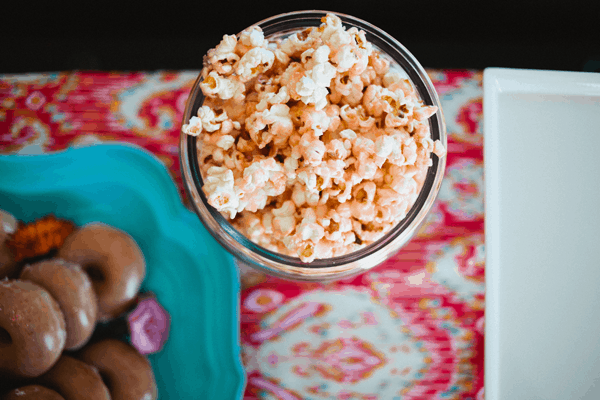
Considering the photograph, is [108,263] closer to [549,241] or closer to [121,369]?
[121,369]

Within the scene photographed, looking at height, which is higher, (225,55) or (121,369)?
(225,55)

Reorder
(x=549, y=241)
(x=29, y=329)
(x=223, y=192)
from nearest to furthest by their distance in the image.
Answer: (x=223, y=192)
(x=29, y=329)
(x=549, y=241)

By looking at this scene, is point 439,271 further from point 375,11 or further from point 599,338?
point 375,11

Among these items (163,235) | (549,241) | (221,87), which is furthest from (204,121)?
(549,241)

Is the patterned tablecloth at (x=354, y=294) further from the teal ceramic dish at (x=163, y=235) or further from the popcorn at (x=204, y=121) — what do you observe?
the popcorn at (x=204, y=121)

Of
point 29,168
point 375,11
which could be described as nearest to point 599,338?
point 375,11

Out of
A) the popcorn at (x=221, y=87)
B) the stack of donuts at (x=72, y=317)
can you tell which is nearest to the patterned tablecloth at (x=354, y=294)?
the stack of donuts at (x=72, y=317)
